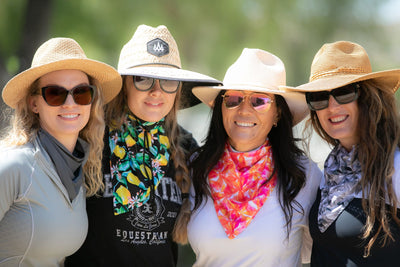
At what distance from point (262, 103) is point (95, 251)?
146 cm

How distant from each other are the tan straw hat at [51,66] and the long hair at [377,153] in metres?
1.54

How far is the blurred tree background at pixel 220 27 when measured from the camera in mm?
4484

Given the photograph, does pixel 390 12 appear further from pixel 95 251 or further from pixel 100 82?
pixel 95 251

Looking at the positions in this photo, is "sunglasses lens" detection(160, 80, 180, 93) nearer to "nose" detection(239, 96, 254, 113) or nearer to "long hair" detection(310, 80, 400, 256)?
"nose" detection(239, 96, 254, 113)

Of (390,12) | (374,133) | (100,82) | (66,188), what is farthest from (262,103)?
(390,12)

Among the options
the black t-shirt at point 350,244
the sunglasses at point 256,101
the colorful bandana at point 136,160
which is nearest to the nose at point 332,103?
the sunglasses at point 256,101

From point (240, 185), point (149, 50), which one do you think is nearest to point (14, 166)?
point (149, 50)

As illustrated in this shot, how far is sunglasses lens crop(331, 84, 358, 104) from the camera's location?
8.77 feet

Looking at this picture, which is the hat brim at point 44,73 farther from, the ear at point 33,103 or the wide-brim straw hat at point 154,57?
the wide-brim straw hat at point 154,57

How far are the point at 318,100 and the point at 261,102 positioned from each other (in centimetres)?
41

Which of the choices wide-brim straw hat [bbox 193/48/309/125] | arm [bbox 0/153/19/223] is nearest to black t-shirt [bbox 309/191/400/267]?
wide-brim straw hat [bbox 193/48/309/125]

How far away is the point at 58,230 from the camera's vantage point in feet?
7.79

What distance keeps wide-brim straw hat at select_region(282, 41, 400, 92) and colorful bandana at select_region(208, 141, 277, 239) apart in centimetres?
57

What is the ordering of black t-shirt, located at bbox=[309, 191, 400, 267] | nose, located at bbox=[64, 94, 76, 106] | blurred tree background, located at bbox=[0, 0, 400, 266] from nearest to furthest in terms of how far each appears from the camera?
1. black t-shirt, located at bbox=[309, 191, 400, 267]
2. nose, located at bbox=[64, 94, 76, 106]
3. blurred tree background, located at bbox=[0, 0, 400, 266]
